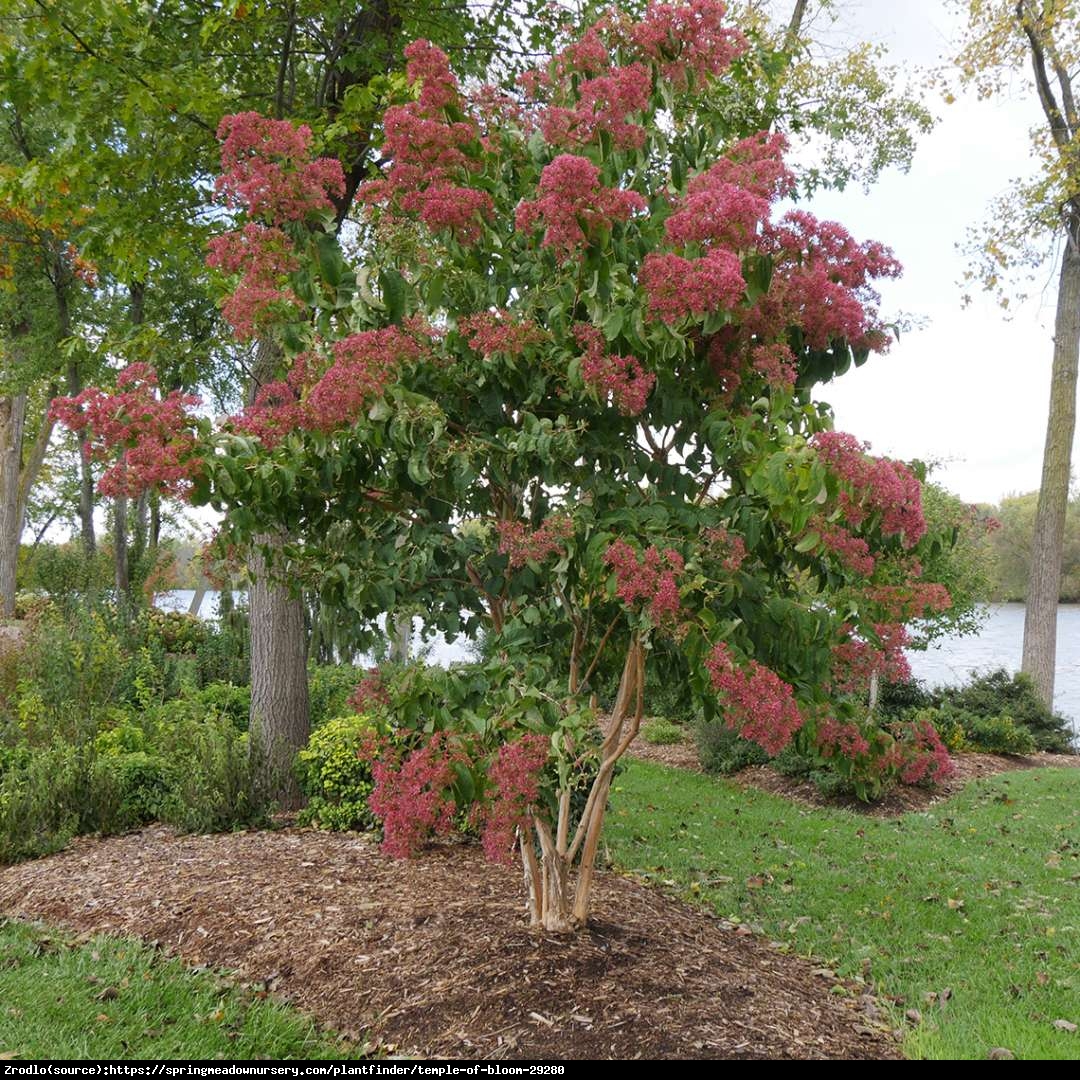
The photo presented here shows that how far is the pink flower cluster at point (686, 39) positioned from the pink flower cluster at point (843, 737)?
8.54 feet

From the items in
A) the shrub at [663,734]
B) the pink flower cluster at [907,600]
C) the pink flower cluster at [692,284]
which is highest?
the pink flower cluster at [692,284]

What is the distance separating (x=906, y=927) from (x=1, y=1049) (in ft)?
14.5

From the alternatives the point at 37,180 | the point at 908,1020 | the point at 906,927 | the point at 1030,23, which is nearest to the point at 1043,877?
the point at 906,927

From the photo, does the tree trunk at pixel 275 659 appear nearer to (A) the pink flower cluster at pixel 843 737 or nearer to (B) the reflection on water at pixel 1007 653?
(A) the pink flower cluster at pixel 843 737

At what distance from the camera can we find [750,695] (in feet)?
9.54

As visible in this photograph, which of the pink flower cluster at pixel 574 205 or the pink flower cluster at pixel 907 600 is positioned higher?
the pink flower cluster at pixel 574 205

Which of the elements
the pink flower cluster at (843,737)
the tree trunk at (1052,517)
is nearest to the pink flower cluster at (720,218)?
Answer: the pink flower cluster at (843,737)

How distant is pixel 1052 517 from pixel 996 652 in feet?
39.5

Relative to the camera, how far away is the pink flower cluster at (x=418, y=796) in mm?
3182

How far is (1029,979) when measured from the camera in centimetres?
442

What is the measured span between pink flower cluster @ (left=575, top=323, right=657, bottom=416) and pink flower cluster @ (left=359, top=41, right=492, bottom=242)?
612 mm

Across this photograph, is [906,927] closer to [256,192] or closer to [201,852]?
[201,852]

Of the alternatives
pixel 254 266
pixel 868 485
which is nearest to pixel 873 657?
pixel 868 485

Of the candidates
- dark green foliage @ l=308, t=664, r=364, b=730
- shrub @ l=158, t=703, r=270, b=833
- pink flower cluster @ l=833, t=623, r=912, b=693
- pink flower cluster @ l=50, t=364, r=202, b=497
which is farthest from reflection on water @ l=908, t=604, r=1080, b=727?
pink flower cluster @ l=50, t=364, r=202, b=497
